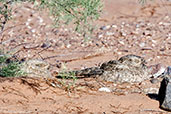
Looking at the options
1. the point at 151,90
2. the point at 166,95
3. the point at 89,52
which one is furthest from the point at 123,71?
the point at 89,52

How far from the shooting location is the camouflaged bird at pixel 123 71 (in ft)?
18.4

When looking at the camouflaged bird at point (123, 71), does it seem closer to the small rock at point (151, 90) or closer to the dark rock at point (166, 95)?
the small rock at point (151, 90)

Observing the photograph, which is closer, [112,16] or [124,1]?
[112,16]

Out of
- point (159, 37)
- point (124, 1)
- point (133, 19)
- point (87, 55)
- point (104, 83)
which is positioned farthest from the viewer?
point (124, 1)

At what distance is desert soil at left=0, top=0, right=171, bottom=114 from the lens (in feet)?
15.3

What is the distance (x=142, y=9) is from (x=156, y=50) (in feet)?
9.59

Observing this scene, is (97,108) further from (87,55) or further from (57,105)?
(87,55)

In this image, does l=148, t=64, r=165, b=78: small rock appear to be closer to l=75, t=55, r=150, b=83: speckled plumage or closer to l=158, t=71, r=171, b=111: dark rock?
l=75, t=55, r=150, b=83: speckled plumage

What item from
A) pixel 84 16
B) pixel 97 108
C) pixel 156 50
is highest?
pixel 84 16

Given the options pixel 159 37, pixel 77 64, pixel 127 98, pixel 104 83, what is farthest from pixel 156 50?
pixel 127 98

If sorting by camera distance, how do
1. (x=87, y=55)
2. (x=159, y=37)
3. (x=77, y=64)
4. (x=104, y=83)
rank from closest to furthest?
1. (x=104, y=83)
2. (x=77, y=64)
3. (x=87, y=55)
4. (x=159, y=37)

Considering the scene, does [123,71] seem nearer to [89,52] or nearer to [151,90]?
[151,90]

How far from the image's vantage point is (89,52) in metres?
7.48

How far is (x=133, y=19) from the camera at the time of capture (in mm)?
9562
